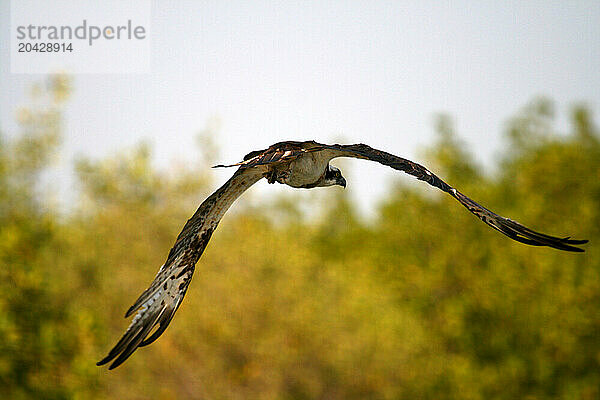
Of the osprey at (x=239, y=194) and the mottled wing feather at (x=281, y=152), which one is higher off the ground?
the mottled wing feather at (x=281, y=152)

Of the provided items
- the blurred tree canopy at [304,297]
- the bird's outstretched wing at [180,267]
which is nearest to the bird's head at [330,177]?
the bird's outstretched wing at [180,267]

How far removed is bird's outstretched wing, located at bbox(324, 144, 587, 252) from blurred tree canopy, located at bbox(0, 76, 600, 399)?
15530 mm

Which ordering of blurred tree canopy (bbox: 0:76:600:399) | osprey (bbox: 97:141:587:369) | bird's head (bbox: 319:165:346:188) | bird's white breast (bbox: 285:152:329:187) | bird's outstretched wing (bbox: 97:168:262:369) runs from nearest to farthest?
osprey (bbox: 97:141:587:369) → bird's white breast (bbox: 285:152:329:187) → bird's outstretched wing (bbox: 97:168:262:369) → bird's head (bbox: 319:165:346:188) → blurred tree canopy (bbox: 0:76:600:399)

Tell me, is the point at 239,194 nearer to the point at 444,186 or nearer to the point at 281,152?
the point at 281,152

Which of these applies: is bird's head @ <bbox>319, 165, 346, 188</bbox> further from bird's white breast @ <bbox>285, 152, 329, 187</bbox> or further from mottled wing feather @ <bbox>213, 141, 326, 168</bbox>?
mottled wing feather @ <bbox>213, 141, 326, 168</bbox>

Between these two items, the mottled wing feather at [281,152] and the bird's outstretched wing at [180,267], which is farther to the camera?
the bird's outstretched wing at [180,267]

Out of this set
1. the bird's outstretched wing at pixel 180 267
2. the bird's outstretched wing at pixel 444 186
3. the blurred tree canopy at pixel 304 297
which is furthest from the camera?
the blurred tree canopy at pixel 304 297

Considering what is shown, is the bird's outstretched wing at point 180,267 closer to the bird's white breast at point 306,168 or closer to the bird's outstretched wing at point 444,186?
the bird's white breast at point 306,168

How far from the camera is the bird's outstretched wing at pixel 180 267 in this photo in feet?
17.9

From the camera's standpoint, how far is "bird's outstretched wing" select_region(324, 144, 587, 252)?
4.62 metres

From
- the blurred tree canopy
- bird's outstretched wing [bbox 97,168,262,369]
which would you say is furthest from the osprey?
the blurred tree canopy

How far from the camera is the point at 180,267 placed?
5.85 meters

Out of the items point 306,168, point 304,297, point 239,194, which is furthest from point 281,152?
point 304,297

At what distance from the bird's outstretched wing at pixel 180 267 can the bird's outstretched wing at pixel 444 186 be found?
2.64ft
